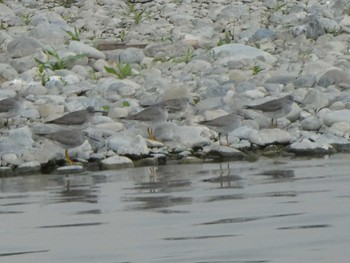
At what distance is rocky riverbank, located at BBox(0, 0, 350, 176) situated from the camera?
497 inches

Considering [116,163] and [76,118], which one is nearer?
[116,163]

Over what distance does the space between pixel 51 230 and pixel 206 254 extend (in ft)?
4.83

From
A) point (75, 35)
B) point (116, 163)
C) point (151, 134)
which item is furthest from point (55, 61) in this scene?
point (116, 163)

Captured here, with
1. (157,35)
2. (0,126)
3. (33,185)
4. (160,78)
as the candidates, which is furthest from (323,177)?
(157,35)

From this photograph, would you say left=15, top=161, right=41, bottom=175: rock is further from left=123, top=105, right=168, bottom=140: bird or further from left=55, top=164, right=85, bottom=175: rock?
left=123, top=105, right=168, bottom=140: bird

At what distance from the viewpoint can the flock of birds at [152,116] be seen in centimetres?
1246

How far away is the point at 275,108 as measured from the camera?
13.3 meters

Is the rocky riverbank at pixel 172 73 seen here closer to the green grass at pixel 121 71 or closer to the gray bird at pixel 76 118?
the green grass at pixel 121 71

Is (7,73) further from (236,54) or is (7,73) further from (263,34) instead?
(263,34)

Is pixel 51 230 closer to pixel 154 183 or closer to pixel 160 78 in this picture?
pixel 154 183

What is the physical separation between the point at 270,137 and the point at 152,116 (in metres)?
1.25

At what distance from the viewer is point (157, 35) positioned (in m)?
19.1

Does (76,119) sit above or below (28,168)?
above

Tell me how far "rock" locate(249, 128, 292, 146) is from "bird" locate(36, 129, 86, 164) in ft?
5.48
